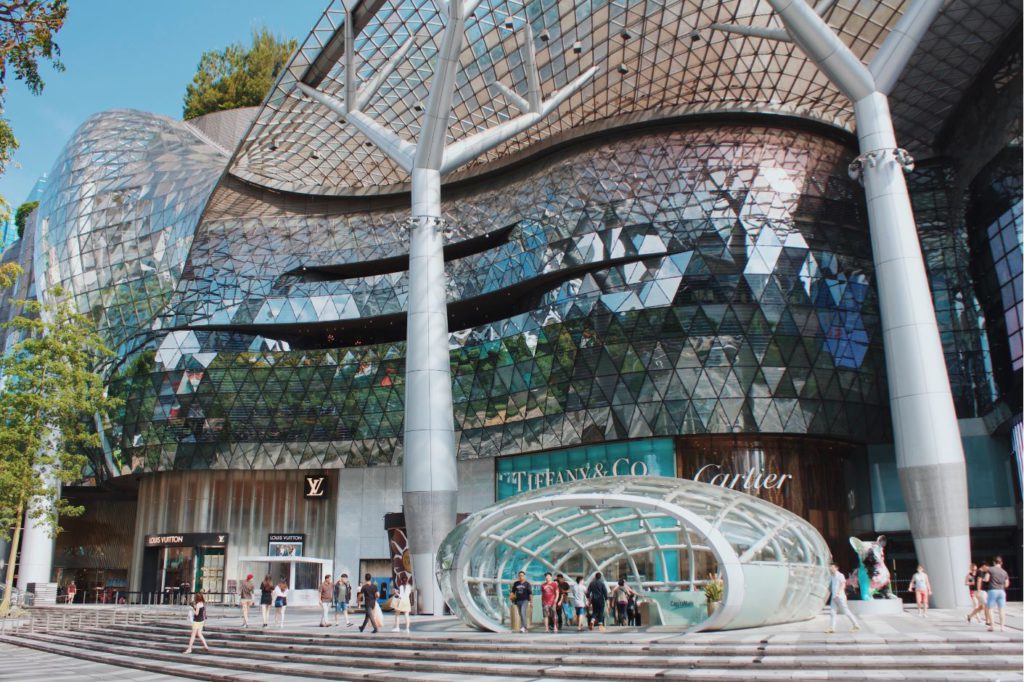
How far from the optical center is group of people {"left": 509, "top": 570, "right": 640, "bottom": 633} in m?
19.3

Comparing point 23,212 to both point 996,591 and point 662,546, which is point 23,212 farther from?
point 996,591

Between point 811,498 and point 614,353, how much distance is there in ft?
36.0

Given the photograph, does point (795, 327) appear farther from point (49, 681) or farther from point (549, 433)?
point (49, 681)

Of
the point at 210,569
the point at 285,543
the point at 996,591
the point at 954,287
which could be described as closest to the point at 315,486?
the point at 285,543

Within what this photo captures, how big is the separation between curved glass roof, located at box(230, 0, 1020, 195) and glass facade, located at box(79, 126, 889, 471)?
2447 millimetres

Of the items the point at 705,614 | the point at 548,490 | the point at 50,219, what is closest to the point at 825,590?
the point at 705,614

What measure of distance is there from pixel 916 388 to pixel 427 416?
17.0m

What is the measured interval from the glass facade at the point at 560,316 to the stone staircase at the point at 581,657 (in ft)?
68.0

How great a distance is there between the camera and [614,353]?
39.3 meters

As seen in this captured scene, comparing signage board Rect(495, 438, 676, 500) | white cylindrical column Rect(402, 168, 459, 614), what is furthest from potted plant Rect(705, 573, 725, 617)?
signage board Rect(495, 438, 676, 500)

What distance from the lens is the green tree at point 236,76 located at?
79.1m

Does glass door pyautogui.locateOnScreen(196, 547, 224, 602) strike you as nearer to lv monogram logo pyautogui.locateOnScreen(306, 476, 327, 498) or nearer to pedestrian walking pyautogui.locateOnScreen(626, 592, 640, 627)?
lv monogram logo pyautogui.locateOnScreen(306, 476, 327, 498)

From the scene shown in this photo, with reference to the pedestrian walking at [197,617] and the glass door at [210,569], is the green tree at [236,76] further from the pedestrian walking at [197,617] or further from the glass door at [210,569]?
the pedestrian walking at [197,617]

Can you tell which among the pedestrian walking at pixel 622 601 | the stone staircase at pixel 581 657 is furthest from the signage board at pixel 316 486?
the pedestrian walking at pixel 622 601
